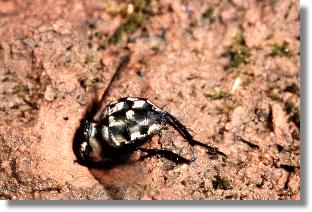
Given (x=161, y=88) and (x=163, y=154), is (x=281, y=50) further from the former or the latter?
(x=163, y=154)

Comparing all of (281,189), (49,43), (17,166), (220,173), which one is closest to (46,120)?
(17,166)

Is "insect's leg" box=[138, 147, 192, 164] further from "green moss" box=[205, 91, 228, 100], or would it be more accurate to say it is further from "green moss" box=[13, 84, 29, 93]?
"green moss" box=[13, 84, 29, 93]

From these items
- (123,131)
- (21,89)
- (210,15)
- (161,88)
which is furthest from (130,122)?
(210,15)

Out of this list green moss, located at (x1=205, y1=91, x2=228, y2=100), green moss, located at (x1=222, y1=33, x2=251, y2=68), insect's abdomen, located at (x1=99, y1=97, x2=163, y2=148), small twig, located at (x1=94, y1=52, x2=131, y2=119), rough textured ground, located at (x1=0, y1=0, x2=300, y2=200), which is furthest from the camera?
green moss, located at (x1=222, y1=33, x2=251, y2=68)

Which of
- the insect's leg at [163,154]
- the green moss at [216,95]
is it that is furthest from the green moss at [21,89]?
the green moss at [216,95]

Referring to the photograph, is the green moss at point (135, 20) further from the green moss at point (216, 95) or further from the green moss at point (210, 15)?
the green moss at point (216, 95)

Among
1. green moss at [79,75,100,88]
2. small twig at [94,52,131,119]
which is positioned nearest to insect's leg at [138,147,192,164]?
small twig at [94,52,131,119]
